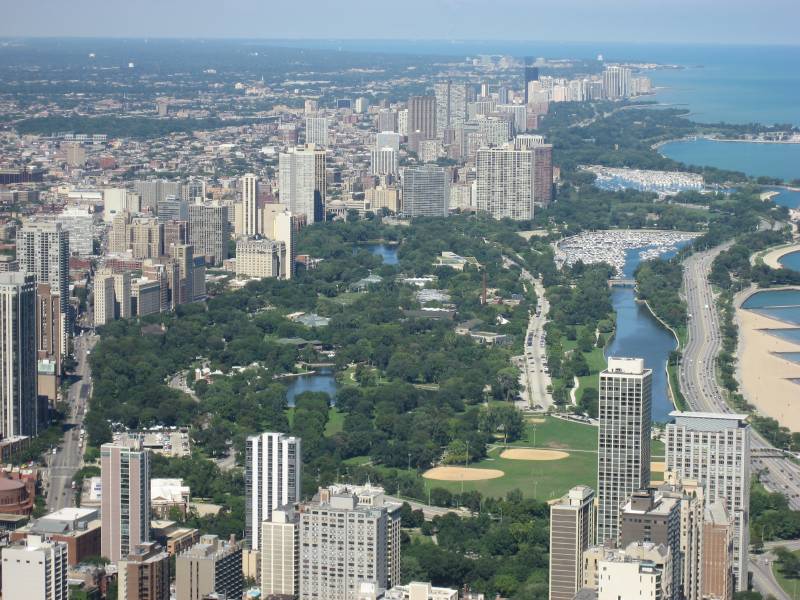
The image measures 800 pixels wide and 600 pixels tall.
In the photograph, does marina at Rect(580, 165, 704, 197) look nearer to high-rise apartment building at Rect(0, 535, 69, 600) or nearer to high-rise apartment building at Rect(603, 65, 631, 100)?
high-rise apartment building at Rect(603, 65, 631, 100)

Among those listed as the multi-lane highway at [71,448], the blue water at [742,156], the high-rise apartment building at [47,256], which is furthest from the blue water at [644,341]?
the blue water at [742,156]

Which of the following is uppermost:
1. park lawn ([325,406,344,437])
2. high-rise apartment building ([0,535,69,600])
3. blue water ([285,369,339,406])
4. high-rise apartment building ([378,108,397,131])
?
high-rise apartment building ([378,108,397,131])

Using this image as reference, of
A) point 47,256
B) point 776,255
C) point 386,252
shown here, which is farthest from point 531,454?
point 386,252

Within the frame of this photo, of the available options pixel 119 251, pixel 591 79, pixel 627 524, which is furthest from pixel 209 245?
pixel 591 79

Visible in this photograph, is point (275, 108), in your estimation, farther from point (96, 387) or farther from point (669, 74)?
point (96, 387)

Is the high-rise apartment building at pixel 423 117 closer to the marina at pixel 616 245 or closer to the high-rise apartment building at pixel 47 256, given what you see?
the marina at pixel 616 245

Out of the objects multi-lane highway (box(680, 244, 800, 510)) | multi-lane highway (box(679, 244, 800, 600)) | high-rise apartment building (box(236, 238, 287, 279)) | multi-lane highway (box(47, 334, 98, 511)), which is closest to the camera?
multi-lane highway (box(679, 244, 800, 600))

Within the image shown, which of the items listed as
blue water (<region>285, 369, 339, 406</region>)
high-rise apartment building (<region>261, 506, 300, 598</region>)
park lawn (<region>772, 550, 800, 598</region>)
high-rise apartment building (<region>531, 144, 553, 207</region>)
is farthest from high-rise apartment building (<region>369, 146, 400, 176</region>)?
high-rise apartment building (<region>261, 506, 300, 598</region>)

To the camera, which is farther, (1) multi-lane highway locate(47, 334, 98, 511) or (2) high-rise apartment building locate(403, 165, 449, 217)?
(2) high-rise apartment building locate(403, 165, 449, 217)
